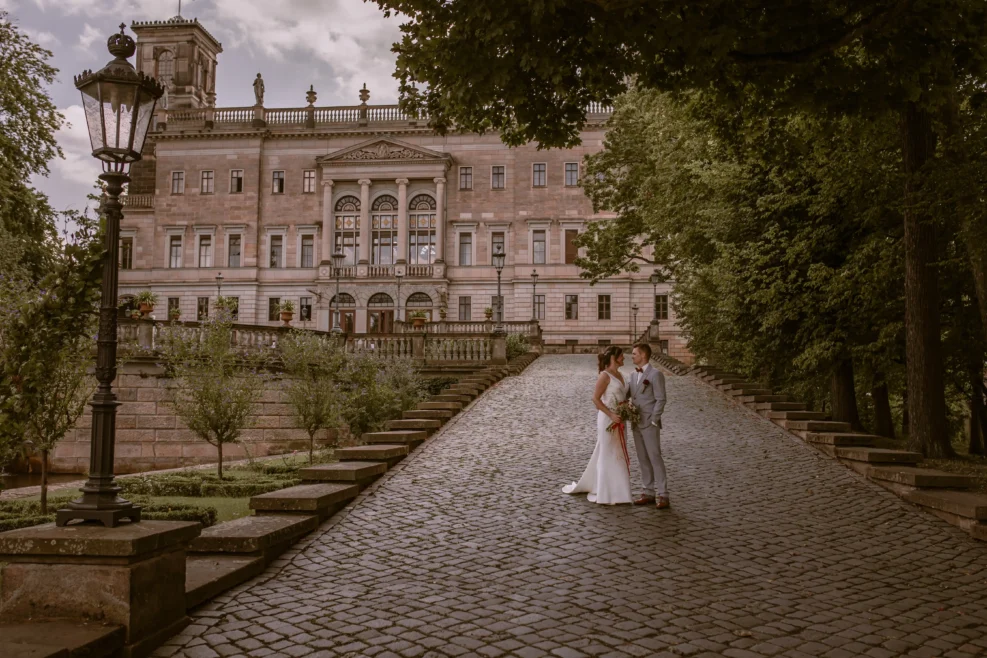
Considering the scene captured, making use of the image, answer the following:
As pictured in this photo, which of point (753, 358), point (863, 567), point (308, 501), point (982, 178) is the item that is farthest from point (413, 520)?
point (753, 358)

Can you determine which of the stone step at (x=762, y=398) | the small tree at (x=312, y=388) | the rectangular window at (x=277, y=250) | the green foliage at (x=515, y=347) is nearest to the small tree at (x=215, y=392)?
the small tree at (x=312, y=388)

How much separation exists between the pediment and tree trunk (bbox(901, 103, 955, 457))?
47.9 metres

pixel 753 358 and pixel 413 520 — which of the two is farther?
pixel 753 358

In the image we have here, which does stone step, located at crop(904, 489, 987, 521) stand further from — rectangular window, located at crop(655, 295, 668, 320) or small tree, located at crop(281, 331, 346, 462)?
rectangular window, located at crop(655, 295, 668, 320)

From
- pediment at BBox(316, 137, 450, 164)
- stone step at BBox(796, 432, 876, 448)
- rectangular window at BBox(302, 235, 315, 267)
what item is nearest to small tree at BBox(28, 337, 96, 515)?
stone step at BBox(796, 432, 876, 448)

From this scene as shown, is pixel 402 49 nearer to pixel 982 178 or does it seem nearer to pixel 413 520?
pixel 413 520

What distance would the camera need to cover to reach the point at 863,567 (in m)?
7.68

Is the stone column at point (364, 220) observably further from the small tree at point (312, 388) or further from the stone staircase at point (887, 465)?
the stone staircase at point (887, 465)

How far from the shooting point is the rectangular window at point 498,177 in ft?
199

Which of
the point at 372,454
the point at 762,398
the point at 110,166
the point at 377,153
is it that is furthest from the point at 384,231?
the point at 110,166

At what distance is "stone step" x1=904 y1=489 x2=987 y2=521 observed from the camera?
8.98 m

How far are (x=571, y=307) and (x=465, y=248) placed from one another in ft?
28.6

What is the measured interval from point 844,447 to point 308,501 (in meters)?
8.65

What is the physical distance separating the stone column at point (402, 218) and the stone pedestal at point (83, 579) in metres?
55.0
